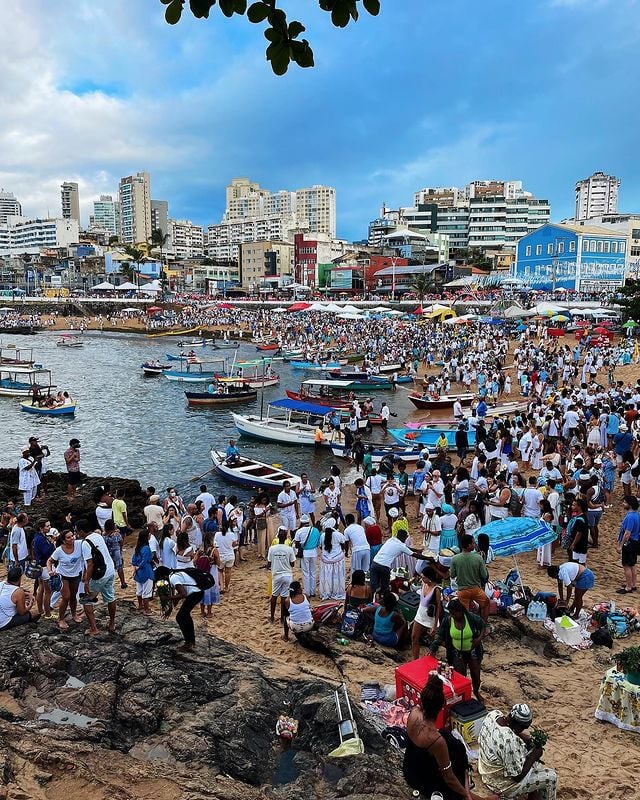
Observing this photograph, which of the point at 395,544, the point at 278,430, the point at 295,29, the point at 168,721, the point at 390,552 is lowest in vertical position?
the point at 278,430

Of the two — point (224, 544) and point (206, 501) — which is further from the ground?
point (206, 501)

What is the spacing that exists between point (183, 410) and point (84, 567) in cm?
2597

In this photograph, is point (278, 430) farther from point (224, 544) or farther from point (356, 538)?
point (356, 538)

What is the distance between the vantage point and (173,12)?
2.94 meters

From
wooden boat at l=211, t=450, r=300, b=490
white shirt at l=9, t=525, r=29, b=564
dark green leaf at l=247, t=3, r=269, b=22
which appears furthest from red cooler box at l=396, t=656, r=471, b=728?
wooden boat at l=211, t=450, r=300, b=490

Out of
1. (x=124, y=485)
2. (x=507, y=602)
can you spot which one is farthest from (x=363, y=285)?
(x=507, y=602)

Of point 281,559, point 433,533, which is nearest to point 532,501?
point 433,533

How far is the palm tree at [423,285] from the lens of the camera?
244 feet

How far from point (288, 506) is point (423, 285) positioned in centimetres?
6478

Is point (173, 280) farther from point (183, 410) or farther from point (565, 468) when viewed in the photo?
point (565, 468)

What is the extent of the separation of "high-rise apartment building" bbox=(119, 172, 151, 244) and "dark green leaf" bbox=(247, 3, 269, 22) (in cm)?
20079

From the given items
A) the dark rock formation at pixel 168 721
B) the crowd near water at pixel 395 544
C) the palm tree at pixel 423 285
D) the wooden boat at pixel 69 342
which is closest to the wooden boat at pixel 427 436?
the crowd near water at pixel 395 544

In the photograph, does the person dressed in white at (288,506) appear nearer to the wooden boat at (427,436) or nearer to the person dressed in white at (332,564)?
the person dressed in white at (332,564)

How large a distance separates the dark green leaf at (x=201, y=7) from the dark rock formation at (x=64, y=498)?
40.9 feet
